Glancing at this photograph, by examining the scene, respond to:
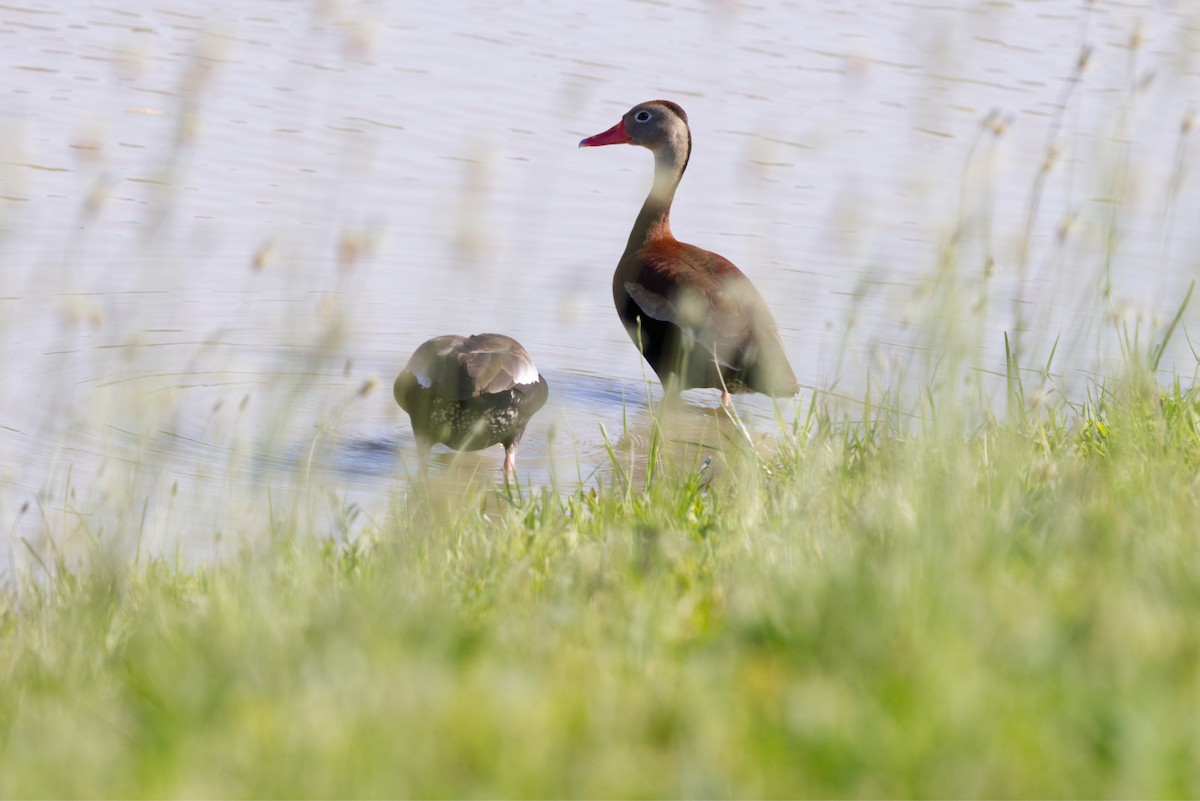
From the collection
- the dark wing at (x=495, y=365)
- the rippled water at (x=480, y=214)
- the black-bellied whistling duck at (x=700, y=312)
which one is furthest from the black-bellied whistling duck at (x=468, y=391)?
the black-bellied whistling duck at (x=700, y=312)

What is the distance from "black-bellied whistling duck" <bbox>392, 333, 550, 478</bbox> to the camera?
6219 mm

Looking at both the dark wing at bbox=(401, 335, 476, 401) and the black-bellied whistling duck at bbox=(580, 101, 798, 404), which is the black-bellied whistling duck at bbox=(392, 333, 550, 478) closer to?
the dark wing at bbox=(401, 335, 476, 401)

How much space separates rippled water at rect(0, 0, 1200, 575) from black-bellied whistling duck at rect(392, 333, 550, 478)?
160 millimetres

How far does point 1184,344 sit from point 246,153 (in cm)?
575

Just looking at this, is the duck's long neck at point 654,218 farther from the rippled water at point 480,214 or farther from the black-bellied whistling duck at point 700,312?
the rippled water at point 480,214

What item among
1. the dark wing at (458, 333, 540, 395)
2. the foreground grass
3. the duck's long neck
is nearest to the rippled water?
the dark wing at (458, 333, 540, 395)

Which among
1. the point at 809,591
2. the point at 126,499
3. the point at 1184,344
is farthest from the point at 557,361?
the point at 809,591

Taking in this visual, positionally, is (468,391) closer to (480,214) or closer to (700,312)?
(700,312)

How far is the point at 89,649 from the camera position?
3.21 meters

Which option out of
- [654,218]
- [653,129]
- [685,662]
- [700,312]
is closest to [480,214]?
[685,662]

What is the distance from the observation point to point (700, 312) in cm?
628

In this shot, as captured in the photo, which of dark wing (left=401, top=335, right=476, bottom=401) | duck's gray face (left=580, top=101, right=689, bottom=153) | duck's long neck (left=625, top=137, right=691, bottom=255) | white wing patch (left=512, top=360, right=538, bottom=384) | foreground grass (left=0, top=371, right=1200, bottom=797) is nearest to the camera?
foreground grass (left=0, top=371, right=1200, bottom=797)

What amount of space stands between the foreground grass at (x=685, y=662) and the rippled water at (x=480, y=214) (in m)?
0.39

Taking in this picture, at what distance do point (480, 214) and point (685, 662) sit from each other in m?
1.61
